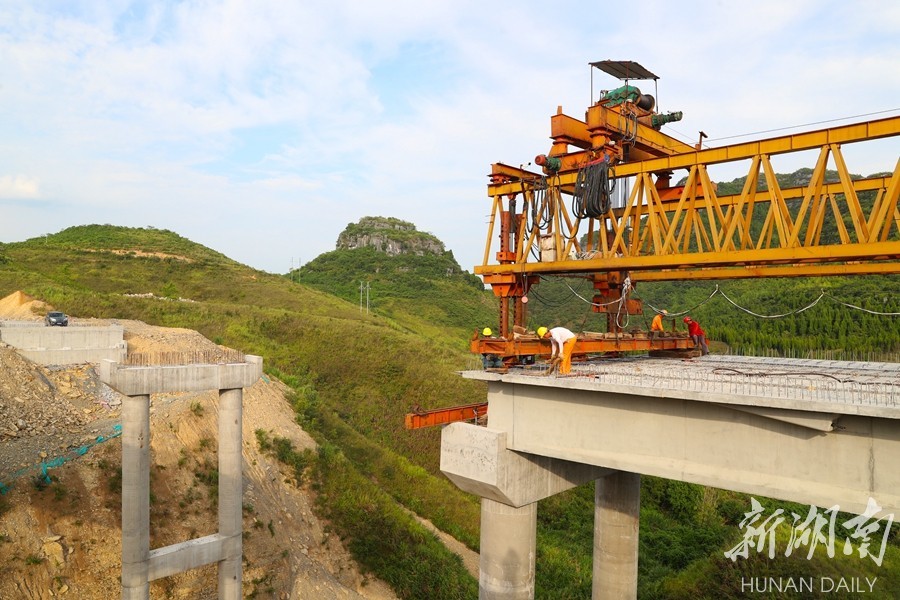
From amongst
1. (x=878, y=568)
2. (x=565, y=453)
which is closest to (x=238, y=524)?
(x=565, y=453)

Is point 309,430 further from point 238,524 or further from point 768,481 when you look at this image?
point 768,481

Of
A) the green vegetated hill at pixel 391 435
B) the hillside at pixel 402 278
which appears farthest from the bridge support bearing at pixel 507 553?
the hillside at pixel 402 278

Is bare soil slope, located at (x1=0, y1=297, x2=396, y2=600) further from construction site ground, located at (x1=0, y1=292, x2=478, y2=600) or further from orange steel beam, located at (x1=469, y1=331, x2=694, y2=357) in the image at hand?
orange steel beam, located at (x1=469, y1=331, x2=694, y2=357)

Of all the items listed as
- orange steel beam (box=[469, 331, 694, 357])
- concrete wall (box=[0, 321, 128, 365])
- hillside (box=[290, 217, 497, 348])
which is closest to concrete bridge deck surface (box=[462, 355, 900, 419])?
orange steel beam (box=[469, 331, 694, 357])

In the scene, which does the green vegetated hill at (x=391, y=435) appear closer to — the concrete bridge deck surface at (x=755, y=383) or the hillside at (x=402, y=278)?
the concrete bridge deck surface at (x=755, y=383)

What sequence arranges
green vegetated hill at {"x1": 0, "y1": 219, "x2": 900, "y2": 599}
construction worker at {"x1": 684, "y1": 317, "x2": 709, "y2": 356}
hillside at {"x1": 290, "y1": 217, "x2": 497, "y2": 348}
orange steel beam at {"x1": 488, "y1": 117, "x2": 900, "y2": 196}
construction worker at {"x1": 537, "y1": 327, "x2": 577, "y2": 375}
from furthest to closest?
hillside at {"x1": 290, "y1": 217, "x2": 497, "y2": 348}
green vegetated hill at {"x1": 0, "y1": 219, "x2": 900, "y2": 599}
construction worker at {"x1": 684, "y1": 317, "x2": 709, "y2": 356}
construction worker at {"x1": 537, "y1": 327, "x2": 577, "y2": 375}
orange steel beam at {"x1": 488, "y1": 117, "x2": 900, "y2": 196}

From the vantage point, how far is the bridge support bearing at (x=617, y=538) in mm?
16641

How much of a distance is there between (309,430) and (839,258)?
69.1ft

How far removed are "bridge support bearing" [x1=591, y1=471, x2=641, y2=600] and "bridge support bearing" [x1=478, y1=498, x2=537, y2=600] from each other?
506cm

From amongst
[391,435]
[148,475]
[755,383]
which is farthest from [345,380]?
[755,383]

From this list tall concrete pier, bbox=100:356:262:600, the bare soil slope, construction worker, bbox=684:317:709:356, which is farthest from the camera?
construction worker, bbox=684:317:709:356

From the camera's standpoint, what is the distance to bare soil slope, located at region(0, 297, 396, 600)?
49.9ft

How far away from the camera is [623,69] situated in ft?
56.0

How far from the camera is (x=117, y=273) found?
63.1 meters
